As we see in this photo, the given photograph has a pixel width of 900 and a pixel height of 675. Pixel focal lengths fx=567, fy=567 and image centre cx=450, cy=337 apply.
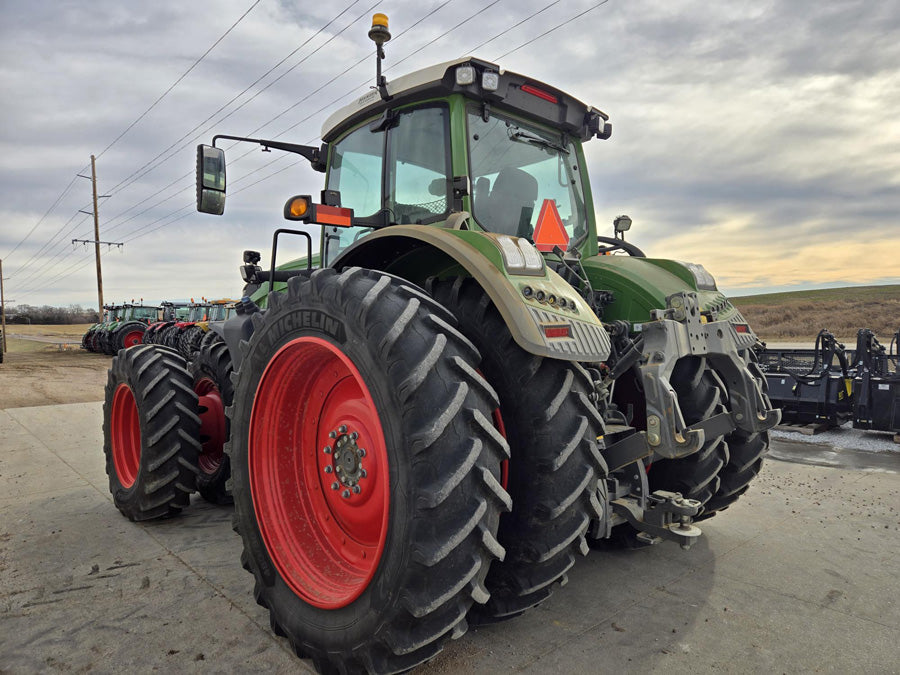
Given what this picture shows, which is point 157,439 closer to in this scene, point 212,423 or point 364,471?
point 212,423

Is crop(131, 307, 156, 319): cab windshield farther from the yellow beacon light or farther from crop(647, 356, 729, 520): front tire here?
crop(647, 356, 729, 520): front tire

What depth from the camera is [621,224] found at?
4188 mm

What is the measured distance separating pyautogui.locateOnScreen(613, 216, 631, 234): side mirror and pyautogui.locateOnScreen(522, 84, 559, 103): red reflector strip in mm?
1151

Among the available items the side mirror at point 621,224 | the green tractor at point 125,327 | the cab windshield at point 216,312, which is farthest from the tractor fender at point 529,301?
the green tractor at point 125,327

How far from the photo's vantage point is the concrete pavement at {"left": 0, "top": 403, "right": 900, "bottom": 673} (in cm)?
220

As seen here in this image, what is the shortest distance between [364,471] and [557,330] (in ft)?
2.97

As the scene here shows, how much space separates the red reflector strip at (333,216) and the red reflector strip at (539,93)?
1207mm

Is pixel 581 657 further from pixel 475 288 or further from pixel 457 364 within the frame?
pixel 475 288

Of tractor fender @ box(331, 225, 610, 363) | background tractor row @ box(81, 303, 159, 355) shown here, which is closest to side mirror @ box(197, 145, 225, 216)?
tractor fender @ box(331, 225, 610, 363)

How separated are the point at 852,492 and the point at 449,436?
4120 mm

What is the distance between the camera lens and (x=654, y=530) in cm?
257

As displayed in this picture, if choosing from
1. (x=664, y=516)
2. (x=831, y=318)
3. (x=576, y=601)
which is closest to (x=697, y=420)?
(x=664, y=516)

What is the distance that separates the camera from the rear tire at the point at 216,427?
416 cm

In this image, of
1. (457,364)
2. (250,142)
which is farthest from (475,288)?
(250,142)
